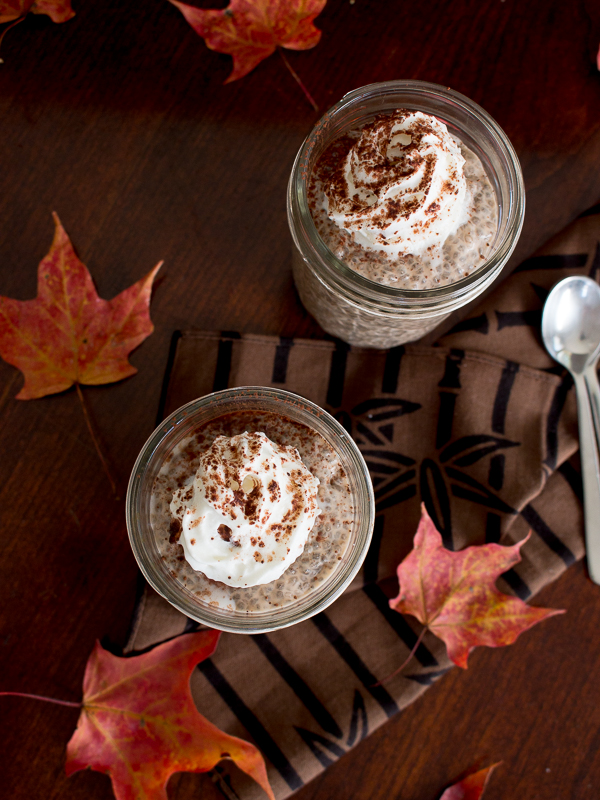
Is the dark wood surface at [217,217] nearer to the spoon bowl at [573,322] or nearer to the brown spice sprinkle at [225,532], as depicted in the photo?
the spoon bowl at [573,322]

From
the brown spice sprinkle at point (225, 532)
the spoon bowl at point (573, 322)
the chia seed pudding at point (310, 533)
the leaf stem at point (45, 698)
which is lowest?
the spoon bowl at point (573, 322)

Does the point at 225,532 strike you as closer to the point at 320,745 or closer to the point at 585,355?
the point at 320,745

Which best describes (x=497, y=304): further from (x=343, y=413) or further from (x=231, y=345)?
(x=231, y=345)

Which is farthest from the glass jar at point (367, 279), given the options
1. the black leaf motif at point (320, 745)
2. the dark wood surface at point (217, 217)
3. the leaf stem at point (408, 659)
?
the black leaf motif at point (320, 745)

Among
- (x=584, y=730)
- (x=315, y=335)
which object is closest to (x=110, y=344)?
(x=315, y=335)

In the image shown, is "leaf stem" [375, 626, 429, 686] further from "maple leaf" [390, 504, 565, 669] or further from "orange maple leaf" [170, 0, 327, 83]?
"orange maple leaf" [170, 0, 327, 83]
